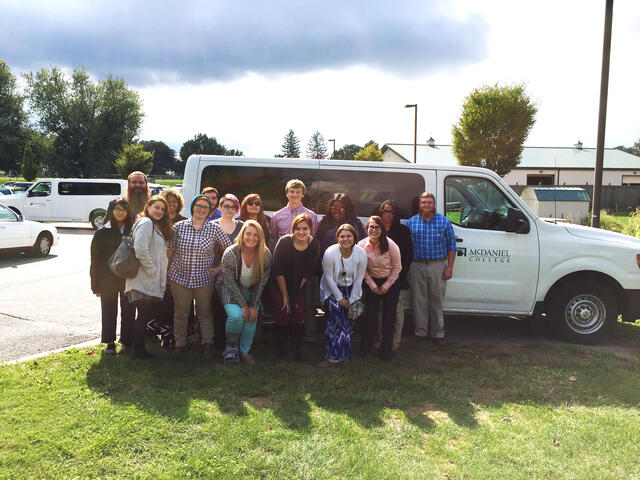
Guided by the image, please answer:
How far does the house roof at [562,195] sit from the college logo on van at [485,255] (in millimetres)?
14975

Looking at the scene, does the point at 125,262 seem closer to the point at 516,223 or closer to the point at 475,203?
the point at 475,203

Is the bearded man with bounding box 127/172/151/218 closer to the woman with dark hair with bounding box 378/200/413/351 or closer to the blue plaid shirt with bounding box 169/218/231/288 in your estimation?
the blue plaid shirt with bounding box 169/218/231/288

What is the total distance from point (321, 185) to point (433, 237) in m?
1.47

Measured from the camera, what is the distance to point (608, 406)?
4.38 metres

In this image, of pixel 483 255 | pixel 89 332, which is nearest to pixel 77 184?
pixel 89 332

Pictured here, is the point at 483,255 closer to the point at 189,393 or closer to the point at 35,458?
the point at 189,393

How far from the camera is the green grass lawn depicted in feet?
10.8

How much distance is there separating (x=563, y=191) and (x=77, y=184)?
19469mm

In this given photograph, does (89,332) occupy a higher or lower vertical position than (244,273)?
lower

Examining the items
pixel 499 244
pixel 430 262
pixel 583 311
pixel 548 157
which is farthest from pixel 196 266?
pixel 548 157

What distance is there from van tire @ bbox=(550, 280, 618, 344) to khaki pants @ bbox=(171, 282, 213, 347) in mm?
4020

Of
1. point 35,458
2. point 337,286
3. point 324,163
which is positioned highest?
point 324,163

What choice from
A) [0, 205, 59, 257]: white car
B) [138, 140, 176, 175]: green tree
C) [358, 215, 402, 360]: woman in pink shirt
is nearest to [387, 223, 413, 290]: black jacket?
[358, 215, 402, 360]: woman in pink shirt

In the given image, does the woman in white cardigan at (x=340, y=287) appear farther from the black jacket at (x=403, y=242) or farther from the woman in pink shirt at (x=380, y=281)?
the black jacket at (x=403, y=242)
